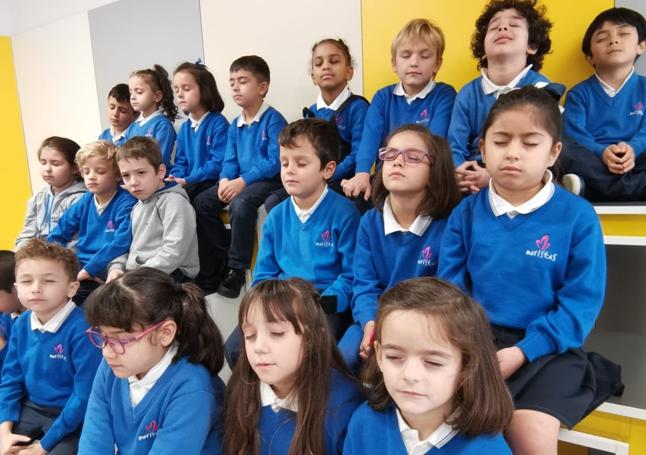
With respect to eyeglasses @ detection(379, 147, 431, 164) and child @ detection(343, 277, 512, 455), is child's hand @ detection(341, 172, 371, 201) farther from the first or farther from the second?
child @ detection(343, 277, 512, 455)

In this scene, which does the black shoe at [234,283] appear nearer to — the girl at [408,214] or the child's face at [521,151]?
the girl at [408,214]

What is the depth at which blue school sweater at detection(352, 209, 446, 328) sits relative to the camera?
1442mm

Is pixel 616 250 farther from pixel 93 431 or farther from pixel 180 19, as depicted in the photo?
pixel 180 19

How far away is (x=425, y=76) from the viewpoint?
81.4 inches

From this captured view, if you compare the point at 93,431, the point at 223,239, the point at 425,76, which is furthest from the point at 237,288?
the point at 425,76

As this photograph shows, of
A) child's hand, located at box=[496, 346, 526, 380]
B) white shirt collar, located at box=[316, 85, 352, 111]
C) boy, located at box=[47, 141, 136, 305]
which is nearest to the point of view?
child's hand, located at box=[496, 346, 526, 380]

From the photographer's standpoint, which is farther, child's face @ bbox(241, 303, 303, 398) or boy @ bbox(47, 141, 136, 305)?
boy @ bbox(47, 141, 136, 305)

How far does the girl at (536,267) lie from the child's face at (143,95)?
2424 mm

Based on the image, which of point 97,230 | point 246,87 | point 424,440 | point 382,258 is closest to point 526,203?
point 382,258

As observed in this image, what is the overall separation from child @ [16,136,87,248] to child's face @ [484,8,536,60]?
2238mm

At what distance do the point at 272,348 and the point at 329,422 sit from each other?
0.74ft

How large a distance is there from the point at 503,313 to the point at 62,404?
146 centimetres

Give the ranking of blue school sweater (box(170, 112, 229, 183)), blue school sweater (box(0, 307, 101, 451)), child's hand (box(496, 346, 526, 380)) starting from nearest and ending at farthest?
child's hand (box(496, 346, 526, 380))
blue school sweater (box(0, 307, 101, 451))
blue school sweater (box(170, 112, 229, 183))

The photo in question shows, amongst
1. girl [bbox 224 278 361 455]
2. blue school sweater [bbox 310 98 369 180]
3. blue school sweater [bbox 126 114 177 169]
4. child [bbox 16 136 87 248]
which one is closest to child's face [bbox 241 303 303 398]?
girl [bbox 224 278 361 455]
